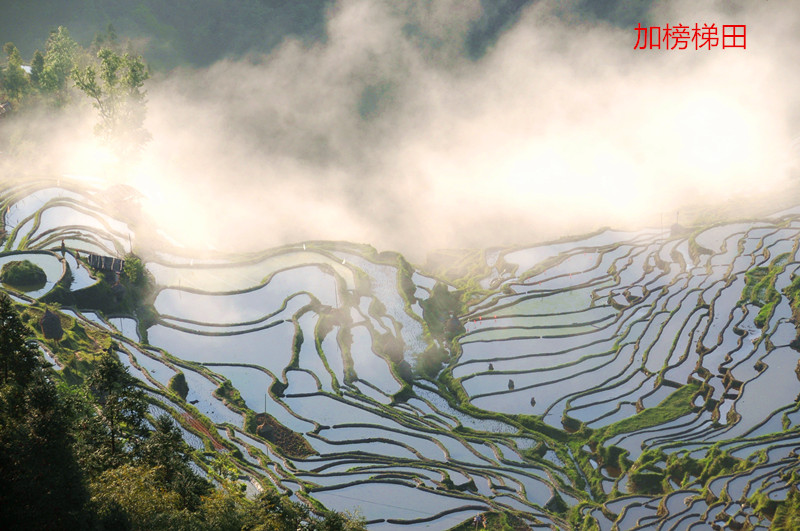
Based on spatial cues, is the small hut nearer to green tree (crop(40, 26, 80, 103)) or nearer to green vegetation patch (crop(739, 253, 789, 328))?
green tree (crop(40, 26, 80, 103))

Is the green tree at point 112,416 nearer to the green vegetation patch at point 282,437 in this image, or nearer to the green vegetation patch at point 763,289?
the green vegetation patch at point 282,437

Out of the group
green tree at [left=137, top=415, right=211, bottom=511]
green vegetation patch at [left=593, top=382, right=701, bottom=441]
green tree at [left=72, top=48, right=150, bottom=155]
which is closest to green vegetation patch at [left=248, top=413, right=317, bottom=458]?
green tree at [left=137, top=415, right=211, bottom=511]

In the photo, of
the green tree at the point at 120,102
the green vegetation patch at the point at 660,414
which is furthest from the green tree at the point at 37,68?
the green vegetation patch at the point at 660,414

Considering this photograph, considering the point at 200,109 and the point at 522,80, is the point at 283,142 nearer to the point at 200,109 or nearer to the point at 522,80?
the point at 200,109

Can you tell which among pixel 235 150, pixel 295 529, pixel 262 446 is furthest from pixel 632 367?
pixel 235 150

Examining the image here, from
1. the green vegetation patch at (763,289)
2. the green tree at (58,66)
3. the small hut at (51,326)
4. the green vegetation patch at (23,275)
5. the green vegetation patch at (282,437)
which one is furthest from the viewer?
the green tree at (58,66)

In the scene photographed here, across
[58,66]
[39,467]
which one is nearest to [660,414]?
[39,467]

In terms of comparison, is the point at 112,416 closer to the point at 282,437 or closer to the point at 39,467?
the point at 39,467
